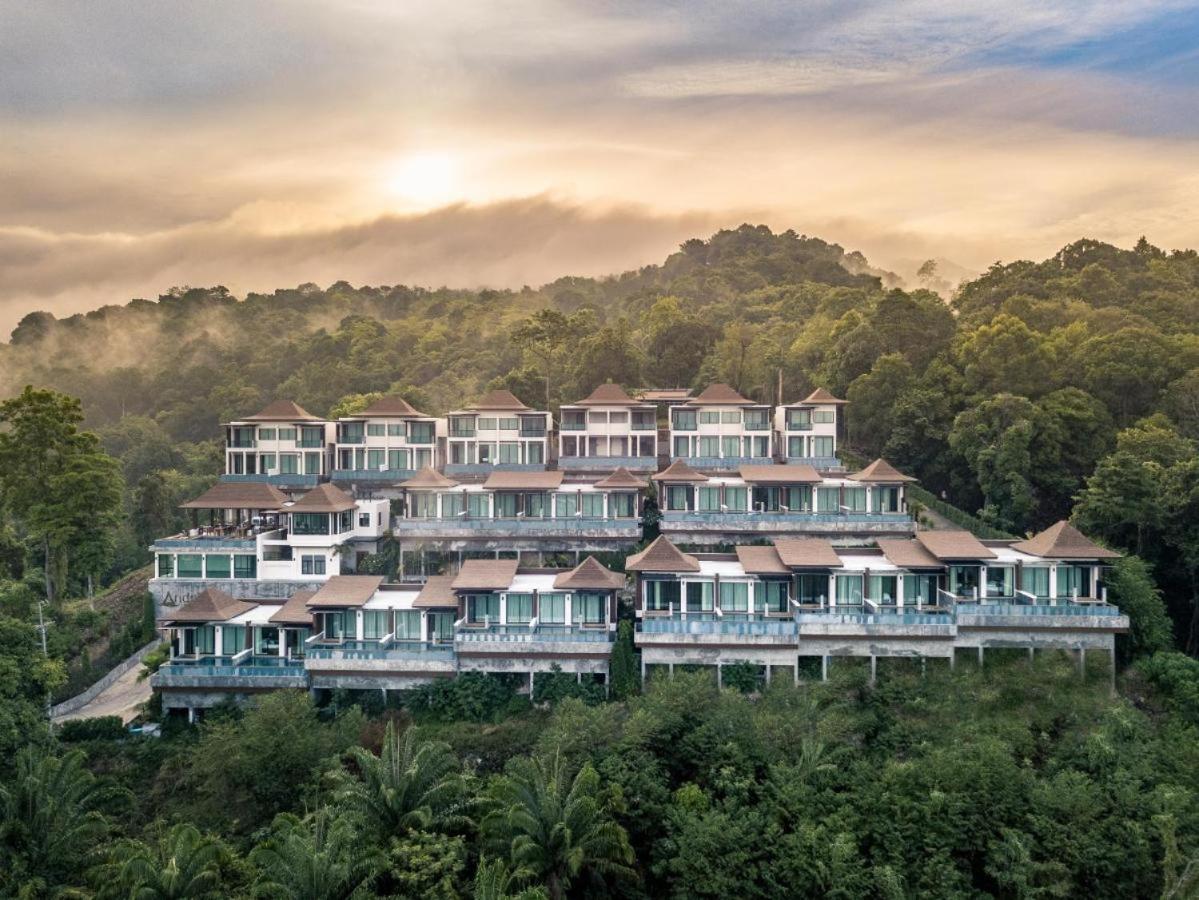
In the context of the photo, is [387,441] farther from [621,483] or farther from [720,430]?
[720,430]

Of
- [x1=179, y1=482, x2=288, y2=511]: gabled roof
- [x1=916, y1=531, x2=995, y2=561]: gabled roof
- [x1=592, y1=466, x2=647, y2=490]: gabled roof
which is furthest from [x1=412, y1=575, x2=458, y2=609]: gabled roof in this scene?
[x1=916, y1=531, x2=995, y2=561]: gabled roof

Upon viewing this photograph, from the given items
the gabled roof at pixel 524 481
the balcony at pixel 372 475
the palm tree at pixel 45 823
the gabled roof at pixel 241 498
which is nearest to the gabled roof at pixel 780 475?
the gabled roof at pixel 524 481

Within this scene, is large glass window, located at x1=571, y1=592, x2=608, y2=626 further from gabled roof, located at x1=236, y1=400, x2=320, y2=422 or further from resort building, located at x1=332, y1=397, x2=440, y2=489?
gabled roof, located at x1=236, y1=400, x2=320, y2=422

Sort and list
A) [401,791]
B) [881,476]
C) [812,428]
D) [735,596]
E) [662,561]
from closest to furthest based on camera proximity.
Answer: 1. [401,791]
2. [662,561]
3. [735,596]
4. [881,476]
5. [812,428]

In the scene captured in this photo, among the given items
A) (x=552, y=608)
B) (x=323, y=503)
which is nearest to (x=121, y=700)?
(x=323, y=503)

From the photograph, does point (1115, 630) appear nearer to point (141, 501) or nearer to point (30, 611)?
point (30, 611)

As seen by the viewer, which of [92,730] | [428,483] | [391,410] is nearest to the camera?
[92,730]

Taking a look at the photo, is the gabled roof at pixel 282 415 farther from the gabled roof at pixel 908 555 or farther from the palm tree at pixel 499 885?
the palm tree at pixel 499 885
